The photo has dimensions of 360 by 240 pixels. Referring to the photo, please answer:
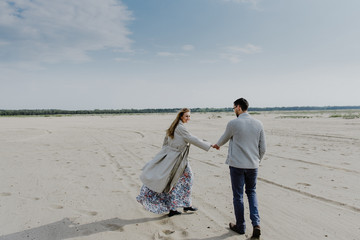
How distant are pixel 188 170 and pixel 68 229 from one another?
7.46 ft

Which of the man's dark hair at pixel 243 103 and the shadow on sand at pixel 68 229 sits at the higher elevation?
the man's dark hair at pixel 243 103

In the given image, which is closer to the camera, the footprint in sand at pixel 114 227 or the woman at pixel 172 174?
the footprint in sand at pixel 114 227

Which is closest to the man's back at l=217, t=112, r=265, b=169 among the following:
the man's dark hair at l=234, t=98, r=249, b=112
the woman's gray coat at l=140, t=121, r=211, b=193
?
the man's dark hair at l=234, t=98, r=249, b=112

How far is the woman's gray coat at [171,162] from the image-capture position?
15.3 feet

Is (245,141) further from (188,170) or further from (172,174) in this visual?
(172,174)

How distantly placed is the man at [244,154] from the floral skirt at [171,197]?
41.3 inches

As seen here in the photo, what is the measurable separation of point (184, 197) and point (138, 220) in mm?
927

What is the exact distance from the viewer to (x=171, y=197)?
4.82 meters

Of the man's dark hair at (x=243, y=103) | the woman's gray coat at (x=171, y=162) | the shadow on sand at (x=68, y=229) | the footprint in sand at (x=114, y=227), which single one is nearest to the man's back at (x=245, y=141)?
the man's dark hair at (x=243, y=103)

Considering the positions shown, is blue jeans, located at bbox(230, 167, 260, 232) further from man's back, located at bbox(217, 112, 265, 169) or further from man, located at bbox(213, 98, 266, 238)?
man's back, located at bbox(217, 112, 265, 169)

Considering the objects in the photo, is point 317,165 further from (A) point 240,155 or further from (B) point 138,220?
(B) point 138,220

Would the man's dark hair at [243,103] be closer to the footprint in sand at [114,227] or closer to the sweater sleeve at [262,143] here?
the sweater sleeve at [262,143]

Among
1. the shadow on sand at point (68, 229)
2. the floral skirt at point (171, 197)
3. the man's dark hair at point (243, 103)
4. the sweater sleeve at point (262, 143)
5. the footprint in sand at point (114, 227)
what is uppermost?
the man's dark hair at point (243, 103)

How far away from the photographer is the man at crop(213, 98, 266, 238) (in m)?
4.02
